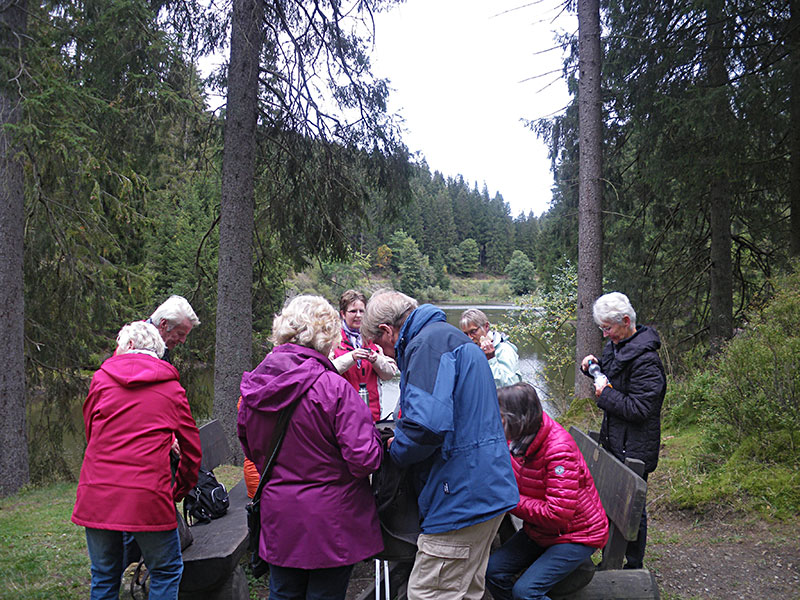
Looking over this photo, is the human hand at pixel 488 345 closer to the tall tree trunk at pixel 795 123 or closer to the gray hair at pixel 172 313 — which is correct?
the gray hair at pixel 172 313

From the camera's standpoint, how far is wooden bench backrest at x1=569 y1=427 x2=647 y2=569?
2.75 meters

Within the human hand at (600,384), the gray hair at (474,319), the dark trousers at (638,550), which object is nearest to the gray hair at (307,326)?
the gray hair at (474,319)

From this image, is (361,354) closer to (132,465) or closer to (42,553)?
(132,465)

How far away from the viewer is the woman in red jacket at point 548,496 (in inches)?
103

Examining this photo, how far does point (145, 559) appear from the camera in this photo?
2.58 meters

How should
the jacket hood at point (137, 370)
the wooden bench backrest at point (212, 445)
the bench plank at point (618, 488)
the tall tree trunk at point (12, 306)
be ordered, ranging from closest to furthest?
the jacket hood at point (137, 370), the bench plank at point (618, 488), the wooden bench backrest at point (212, 445), the tall tree trunk at point (12, 306)

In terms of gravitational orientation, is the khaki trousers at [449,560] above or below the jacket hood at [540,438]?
below

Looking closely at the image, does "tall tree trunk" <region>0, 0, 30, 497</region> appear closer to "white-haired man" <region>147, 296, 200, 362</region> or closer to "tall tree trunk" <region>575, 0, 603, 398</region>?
"white-haired man" <region>147, 296, 200, 362</region>

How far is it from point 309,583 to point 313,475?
429 millimetres

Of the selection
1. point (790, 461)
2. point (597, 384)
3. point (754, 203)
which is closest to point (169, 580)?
point (597, 384)

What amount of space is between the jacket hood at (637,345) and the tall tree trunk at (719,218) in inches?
211

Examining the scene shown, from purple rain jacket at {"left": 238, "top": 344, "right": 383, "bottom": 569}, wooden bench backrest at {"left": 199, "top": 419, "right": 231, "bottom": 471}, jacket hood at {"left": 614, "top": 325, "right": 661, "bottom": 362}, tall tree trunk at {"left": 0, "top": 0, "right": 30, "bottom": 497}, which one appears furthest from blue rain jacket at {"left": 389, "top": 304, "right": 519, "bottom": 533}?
tall tree trunk at {"left": 0, "top": 0, "right": 30, "bottom": 497}

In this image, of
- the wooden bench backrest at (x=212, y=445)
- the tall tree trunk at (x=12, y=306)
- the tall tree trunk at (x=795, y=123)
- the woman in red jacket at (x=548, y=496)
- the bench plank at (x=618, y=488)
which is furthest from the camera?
the tall tree trunk at (x=12, y=306)

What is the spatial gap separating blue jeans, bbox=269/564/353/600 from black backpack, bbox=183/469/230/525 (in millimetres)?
1286
